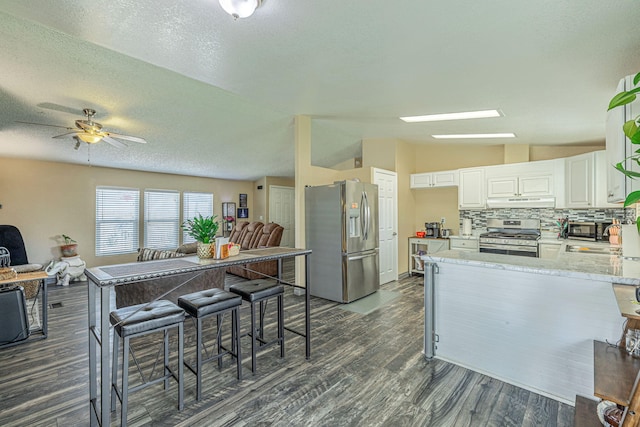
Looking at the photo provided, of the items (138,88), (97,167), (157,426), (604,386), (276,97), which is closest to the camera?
(604,386)

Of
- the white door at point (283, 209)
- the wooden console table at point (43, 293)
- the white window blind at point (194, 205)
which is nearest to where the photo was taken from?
the wooden console table at point (43, 293)

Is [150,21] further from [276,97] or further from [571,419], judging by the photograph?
[571,419]

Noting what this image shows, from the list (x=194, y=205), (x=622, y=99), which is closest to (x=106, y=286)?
(x=622, y=99)

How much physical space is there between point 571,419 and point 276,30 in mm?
3338

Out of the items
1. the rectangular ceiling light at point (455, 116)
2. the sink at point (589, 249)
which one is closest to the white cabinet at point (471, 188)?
the sink at point (589, 249)

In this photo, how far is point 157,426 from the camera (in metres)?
1.76

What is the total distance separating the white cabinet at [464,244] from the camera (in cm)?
493

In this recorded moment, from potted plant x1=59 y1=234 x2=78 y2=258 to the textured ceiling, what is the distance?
189cm

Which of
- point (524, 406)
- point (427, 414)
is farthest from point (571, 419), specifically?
point (427, 414)

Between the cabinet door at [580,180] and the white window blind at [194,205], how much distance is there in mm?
7622

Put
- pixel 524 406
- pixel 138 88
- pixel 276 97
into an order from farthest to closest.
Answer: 1. pixel 276 97
2. pixel 138 88
3. pixel 524 406

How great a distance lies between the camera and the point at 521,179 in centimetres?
461

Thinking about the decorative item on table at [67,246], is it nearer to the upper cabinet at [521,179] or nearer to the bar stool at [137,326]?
the bar stool at [137,326]

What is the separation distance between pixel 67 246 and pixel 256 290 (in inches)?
214
